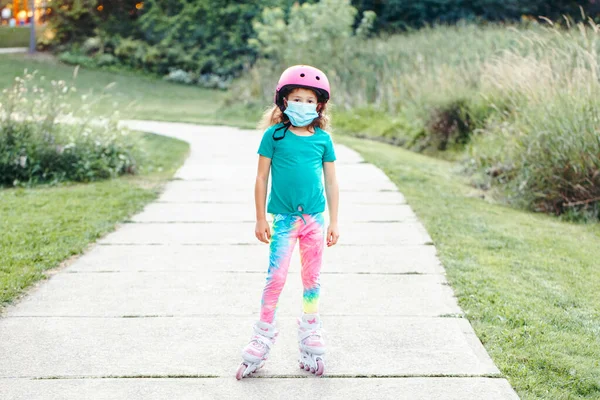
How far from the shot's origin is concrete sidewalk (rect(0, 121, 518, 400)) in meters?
3.51

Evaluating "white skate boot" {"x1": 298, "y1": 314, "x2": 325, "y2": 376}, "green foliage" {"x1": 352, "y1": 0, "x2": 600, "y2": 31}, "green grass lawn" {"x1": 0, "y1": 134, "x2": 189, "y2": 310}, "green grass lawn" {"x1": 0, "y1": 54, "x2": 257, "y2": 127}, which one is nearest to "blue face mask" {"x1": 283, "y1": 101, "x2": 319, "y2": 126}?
"white skate boot" {"x1": 298, "y1": 314, "x2": 325, "y2": 376}

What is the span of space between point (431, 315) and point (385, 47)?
46.6 ft

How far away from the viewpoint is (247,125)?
50.8 feet

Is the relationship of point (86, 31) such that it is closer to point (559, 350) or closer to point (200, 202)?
point (200, 202)

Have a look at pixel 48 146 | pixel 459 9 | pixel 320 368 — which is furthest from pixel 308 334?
pixel 459 9

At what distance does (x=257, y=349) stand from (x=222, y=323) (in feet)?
2.56

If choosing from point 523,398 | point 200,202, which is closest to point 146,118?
point 200,202

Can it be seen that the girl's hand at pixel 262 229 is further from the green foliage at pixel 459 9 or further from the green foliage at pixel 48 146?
the green foliage at pixel 459 9

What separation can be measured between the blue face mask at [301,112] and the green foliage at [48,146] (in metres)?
5.66

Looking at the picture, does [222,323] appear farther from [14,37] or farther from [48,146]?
[14,37]

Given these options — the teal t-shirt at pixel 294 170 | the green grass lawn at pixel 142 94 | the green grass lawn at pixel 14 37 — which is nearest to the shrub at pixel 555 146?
the teal t-shirt at pixel 294 170

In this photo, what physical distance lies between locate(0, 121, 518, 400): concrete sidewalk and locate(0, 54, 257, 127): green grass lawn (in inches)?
378

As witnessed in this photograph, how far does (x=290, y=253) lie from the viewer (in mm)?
3674

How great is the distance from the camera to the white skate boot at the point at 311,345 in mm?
3637
